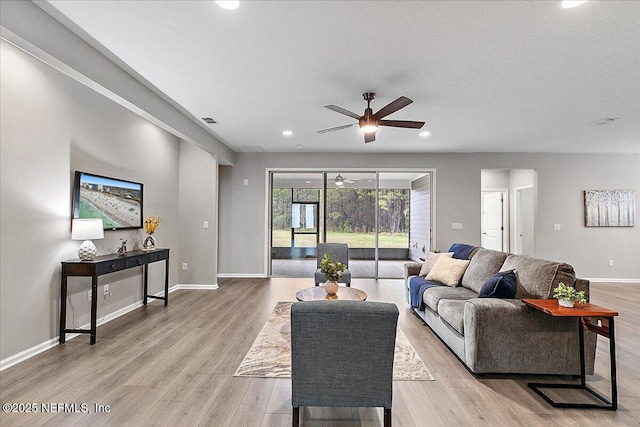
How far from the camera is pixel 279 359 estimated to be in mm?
3008

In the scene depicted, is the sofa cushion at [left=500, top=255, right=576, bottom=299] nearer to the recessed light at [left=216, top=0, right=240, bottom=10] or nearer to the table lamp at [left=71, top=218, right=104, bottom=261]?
the recessed light at [left=216, top=0, right=240, bottom=10]

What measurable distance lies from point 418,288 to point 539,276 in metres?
1.56

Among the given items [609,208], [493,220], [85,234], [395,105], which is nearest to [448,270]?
[395,105]

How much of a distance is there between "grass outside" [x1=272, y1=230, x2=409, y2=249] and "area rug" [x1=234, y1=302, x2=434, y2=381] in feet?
11.3

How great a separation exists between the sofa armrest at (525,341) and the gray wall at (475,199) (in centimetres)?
430

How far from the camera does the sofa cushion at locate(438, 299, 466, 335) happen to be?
2.93 meters

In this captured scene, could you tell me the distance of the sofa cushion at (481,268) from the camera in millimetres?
3596

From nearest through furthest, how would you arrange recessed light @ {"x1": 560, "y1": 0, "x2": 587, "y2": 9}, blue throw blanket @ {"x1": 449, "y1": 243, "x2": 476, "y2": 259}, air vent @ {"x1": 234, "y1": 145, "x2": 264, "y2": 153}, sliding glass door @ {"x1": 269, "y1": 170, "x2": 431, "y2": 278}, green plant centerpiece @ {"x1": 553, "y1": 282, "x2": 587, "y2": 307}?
recessed light @ {"x1": 560, "y1": 0, "x2": 587, "y2": 9}
green plant centerpiece @ {"x1": 553, "y1": 282, "x2": 587, "y2": 307}
blue throw blanket @ {"x1": 449, "y1": 243, "x2": 476, "y2": 259}
air vent @ {"x1": 234, "y1": 145, "x2": 264, "y2": 153}
sliding glass door @ {"x1": 269, "y1": 170, "x2": 431, "y2": 278}

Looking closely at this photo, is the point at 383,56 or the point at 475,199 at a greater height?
the point at 383,56

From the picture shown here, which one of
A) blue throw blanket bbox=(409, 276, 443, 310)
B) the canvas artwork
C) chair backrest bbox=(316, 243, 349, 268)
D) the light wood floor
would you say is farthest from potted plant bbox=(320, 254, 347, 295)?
the canvas artwork

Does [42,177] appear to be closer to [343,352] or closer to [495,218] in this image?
[343,352]

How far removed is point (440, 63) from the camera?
117 inches

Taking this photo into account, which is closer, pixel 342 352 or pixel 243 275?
pixel 342 352

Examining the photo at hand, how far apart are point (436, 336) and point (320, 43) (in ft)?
10.2
